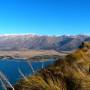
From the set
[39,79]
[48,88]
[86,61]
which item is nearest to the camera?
[48,88]

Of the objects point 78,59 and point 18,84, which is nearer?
point 18,84

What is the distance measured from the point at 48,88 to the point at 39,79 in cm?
60

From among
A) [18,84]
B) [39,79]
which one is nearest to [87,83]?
[39,79]

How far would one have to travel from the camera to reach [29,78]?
902 centimetres

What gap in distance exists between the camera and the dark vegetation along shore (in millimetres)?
8484

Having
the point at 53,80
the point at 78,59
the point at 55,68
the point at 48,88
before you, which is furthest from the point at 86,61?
the point at 48,88

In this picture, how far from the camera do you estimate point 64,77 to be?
9133mm

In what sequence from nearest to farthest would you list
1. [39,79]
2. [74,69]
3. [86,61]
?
1. [39,79]
2. [74,69]
3. [86,61]

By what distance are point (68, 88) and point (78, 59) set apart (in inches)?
60.7

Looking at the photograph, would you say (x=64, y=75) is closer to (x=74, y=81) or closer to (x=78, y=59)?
(x=74, y=81)

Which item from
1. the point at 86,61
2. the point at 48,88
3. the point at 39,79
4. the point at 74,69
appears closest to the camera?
the point at 48,88

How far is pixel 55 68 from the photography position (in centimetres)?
984

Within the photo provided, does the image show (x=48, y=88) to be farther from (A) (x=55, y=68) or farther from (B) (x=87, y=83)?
Result: (A) (x=55, y=68)

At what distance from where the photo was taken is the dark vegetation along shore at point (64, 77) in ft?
27.8
